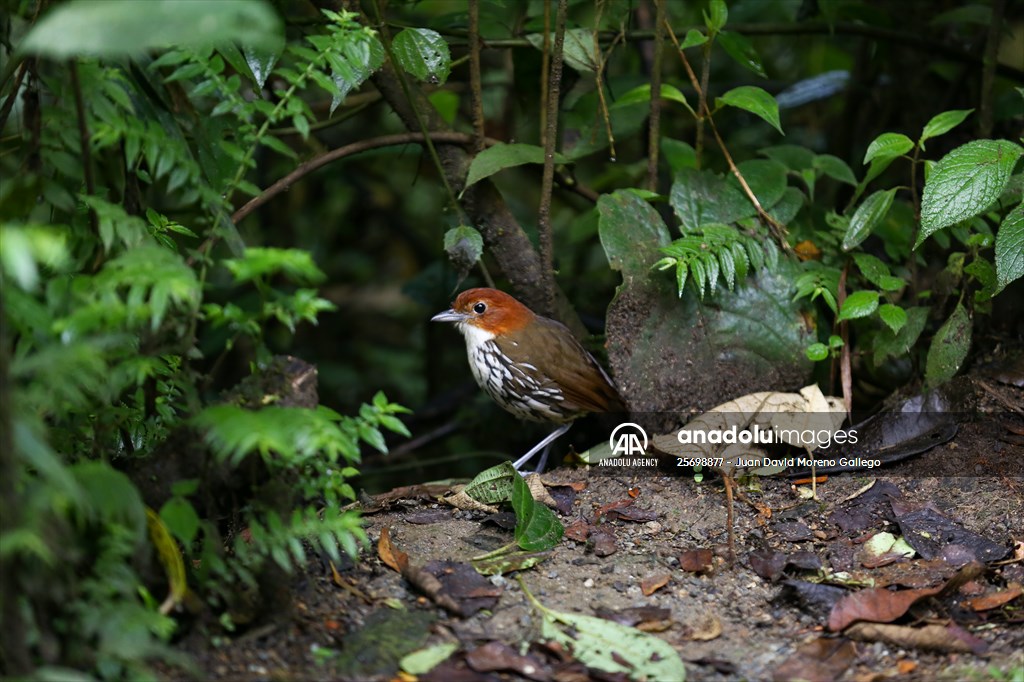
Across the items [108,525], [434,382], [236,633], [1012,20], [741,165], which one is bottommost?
[434,382]

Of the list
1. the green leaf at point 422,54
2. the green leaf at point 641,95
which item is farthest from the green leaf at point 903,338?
the green leaf at point 422,54

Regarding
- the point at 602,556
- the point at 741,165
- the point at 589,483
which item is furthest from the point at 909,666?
the point at 741,165

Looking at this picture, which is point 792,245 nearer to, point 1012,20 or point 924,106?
point 924,106

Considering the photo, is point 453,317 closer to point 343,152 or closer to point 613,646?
point 343,152

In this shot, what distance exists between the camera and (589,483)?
12.2 feet

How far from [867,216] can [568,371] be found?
4.27 ft

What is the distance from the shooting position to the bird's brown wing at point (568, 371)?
418 centimetres

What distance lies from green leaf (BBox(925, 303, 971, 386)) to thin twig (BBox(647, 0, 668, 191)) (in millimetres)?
1261

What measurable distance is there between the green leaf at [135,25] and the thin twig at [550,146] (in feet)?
6.21

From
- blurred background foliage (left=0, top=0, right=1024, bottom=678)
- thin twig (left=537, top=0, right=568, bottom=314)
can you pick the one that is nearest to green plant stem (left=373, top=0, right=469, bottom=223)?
blurred background foliage (left=0, top=0, right=1024, bottom=678)

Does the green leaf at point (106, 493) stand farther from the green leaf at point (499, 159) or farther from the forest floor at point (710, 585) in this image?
the green leaf at point (499, 159)

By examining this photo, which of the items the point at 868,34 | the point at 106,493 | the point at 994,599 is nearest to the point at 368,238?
the point at 868,34

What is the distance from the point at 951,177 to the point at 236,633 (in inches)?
102

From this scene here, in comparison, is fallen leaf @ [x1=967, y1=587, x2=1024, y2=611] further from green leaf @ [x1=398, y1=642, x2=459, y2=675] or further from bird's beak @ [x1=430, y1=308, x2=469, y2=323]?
bird's beak @ [x1=430, y1=308, x2=469, y2=323]
